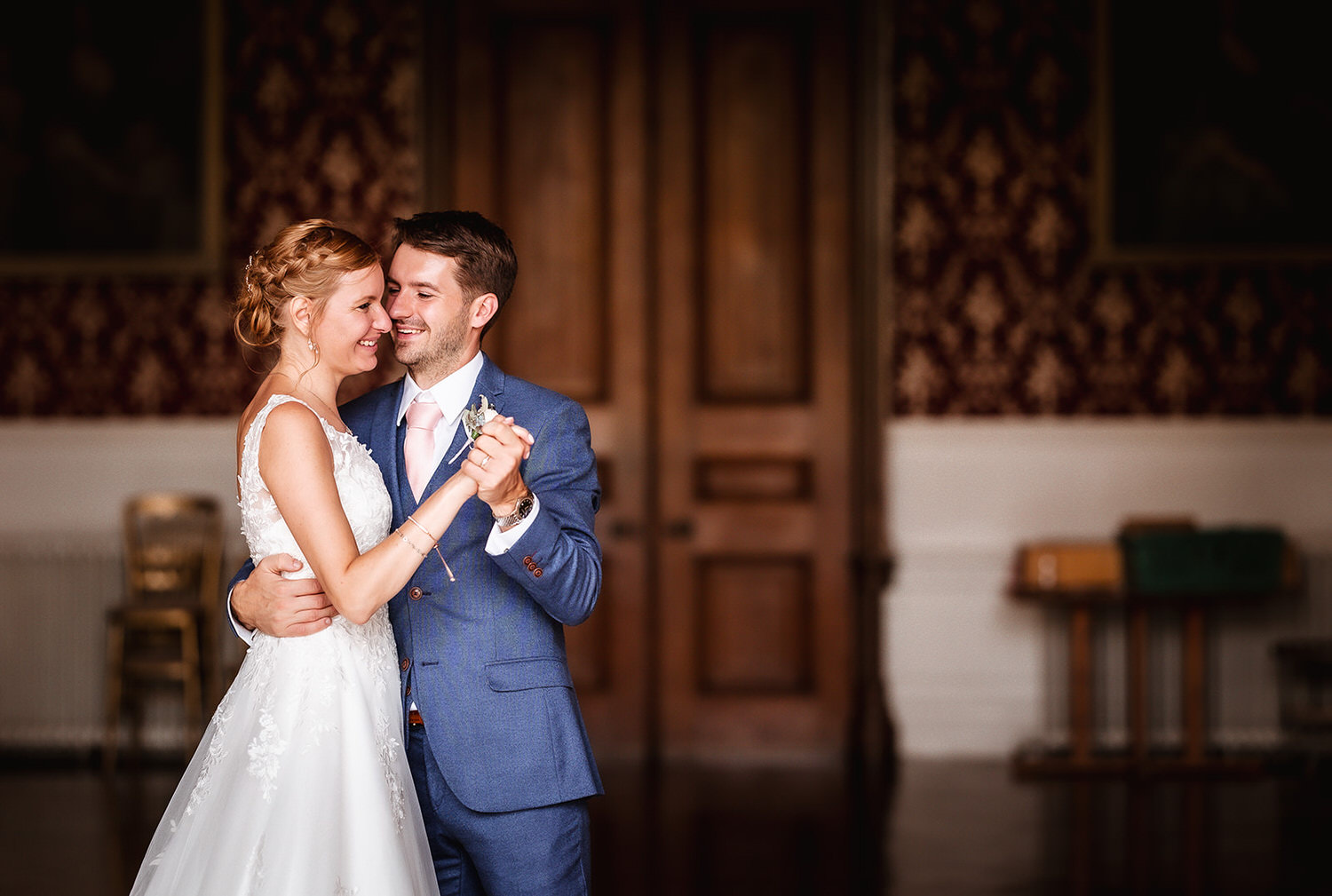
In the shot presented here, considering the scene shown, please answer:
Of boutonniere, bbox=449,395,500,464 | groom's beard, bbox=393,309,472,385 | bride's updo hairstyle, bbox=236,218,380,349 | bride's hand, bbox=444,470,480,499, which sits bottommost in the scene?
bride's hand, bbox=444,470,480,499

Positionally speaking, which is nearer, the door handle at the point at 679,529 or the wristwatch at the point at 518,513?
the wristwatch at the point at 518,513

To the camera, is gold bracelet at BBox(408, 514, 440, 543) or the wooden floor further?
the wooden floor

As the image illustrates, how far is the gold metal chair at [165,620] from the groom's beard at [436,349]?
377 cm

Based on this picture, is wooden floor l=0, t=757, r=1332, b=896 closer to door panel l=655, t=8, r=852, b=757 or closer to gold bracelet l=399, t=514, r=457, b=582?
door panel l=655, t=8, r=852, b=757

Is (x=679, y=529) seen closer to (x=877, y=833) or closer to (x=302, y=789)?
(x=877, y=833)

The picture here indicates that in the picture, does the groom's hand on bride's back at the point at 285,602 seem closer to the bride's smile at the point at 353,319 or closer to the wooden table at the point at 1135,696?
the bride's smile at the point at 353,319

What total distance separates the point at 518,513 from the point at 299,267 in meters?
0.59

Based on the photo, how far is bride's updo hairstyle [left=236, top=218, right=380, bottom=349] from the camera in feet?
6.64

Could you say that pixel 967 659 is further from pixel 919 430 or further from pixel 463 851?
pixel 463 851

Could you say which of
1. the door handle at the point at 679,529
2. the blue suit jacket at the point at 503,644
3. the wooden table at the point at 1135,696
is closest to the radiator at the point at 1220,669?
the wooden table at the point at 1135,696

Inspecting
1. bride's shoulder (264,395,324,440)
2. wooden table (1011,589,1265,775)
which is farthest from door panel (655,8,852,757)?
bride's shoulder (264,395,324,440)

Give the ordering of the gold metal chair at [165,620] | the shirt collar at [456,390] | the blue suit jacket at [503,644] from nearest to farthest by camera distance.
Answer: the blue suit jacket at [503,644] < the shirt collar at [456,390] < the gold metal chair at [165,620]

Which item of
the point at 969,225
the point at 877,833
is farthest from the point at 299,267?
the point at 969,225

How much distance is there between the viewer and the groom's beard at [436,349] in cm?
204
